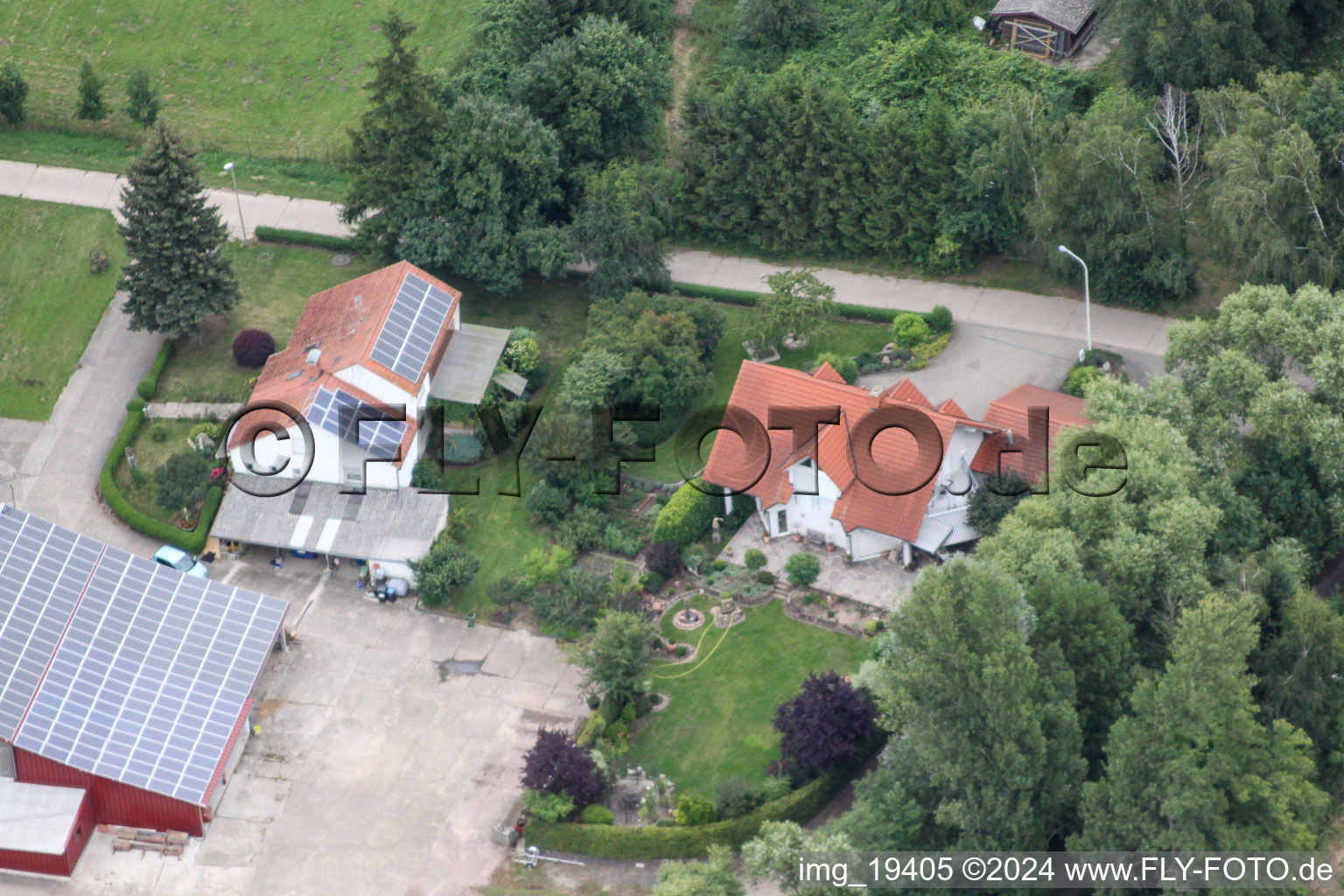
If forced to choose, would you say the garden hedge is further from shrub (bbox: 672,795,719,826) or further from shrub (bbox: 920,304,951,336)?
shrub (bbox: 672,795,719,826)

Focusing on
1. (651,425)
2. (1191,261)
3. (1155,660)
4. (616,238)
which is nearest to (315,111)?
(616,238)

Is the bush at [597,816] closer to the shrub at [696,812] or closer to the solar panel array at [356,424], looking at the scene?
the shrub at [696,812]

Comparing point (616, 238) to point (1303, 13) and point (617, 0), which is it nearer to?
point (617, 0)

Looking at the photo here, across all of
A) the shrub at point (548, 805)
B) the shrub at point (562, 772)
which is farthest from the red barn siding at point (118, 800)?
the shrub at point (562, 772)

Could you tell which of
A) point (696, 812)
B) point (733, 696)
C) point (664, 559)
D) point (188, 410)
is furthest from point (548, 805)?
point (188, 410)

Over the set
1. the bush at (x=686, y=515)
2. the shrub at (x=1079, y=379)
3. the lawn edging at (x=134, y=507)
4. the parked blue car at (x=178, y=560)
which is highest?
the shrub at (x=1079, y=379)

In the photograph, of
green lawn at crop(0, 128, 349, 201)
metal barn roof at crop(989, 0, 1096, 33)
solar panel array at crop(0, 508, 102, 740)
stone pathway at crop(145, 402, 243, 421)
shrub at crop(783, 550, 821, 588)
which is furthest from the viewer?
green lawn at crop(0, 128, 349, 201)

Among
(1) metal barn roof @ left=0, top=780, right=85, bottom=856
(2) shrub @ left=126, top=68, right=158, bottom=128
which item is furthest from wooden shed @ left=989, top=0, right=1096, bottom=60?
(1) metal barn roof @ left=0, top=780, right=85, bottom=856
